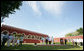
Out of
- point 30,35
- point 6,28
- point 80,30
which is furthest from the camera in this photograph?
point 80,30

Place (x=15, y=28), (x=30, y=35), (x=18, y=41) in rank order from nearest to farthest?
(x=18, y=41) < (x=15, y=28) < (x=30, y=35)

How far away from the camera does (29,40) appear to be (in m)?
26.0

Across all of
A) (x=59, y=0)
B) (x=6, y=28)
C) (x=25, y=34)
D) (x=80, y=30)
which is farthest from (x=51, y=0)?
(x=80, y=30)

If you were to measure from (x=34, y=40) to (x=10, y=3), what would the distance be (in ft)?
65.6

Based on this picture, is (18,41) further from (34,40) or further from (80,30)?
(80,30)

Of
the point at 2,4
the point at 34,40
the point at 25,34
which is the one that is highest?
the point at 2,4

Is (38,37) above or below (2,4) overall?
below

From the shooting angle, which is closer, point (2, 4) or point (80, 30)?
point (2, 4)

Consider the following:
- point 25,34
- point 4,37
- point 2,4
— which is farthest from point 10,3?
point 25,34

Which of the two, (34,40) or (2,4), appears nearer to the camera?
(2,4)

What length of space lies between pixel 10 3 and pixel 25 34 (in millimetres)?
16239

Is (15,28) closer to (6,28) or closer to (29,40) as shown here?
(6,28)

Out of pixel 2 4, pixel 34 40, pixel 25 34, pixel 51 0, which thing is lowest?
pixel 34 40

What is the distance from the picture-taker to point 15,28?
2189cm
